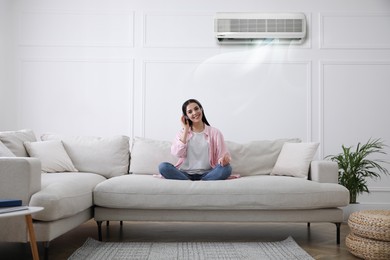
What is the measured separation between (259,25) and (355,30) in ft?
3.43

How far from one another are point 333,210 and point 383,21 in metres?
2.66

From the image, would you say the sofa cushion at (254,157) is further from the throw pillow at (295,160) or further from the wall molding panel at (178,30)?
the wall molding panel at (178,30)

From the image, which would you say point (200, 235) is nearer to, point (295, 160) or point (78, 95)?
point (295, 160)

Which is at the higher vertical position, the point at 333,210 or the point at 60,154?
the point at 60,154

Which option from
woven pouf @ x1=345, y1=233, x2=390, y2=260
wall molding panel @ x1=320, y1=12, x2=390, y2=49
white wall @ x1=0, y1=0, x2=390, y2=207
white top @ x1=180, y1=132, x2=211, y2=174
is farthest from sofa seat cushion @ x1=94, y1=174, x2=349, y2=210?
wall molding panel @ x1=320, y1=12, x2=390, y2=49

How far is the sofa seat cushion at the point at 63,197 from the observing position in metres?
2.55

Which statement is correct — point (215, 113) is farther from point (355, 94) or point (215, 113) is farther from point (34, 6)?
point (34, 6)

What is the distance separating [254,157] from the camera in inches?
154

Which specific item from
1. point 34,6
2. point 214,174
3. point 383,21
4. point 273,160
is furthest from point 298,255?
point 34,6

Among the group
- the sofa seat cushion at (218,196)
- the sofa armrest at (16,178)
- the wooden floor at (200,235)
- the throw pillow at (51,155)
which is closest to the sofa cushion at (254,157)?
the wooden floor at (200,235)

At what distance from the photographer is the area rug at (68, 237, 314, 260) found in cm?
278

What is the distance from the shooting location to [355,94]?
4.95 m

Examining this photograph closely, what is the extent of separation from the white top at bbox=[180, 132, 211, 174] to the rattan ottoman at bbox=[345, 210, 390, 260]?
4.19 ft

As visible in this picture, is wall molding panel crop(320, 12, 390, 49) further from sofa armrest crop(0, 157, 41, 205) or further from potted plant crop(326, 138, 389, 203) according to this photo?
sofa armrest crop(0, 157, 41, 205)
